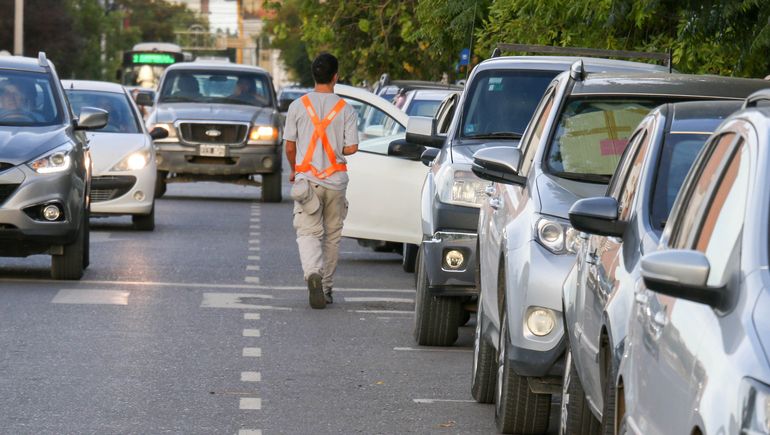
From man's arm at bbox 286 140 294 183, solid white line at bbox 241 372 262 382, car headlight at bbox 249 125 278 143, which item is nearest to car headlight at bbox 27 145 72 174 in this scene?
man's arm at bbox 286 140 294 183

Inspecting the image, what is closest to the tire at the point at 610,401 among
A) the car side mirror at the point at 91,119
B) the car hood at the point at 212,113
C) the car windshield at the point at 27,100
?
the car side mirror at the point at 91,119

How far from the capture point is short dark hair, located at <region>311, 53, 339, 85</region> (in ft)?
46.9

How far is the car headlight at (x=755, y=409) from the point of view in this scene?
13.2ft

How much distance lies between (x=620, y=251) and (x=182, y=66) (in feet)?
76.2

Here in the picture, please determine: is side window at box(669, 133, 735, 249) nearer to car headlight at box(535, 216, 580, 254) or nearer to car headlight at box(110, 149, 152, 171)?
car headlight at box(535, 216, 580, 254)

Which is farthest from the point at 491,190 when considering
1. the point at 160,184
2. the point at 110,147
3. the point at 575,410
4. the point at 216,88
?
the point at 216,88

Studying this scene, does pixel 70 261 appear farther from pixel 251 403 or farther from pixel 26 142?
pixel 251 403

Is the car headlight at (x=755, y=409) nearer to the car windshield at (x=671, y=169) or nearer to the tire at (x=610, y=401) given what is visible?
the tire at (x=610, y=401)

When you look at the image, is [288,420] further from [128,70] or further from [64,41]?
[64,41]

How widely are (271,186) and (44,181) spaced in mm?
13779

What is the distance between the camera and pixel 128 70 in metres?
69.0

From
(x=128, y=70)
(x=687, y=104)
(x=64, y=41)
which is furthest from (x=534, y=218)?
(x=64, y=41)

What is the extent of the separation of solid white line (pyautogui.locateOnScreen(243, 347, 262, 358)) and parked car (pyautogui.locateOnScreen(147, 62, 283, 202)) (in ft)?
54.8

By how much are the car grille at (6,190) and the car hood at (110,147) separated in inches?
248
